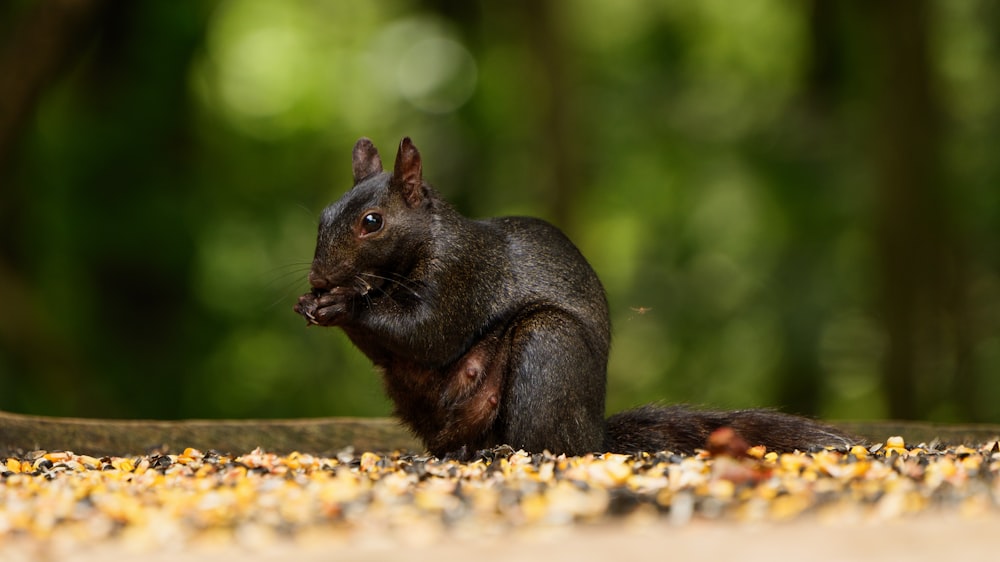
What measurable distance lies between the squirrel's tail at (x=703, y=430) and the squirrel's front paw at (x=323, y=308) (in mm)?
1018

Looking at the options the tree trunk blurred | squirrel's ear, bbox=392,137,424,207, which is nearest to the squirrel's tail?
squirrel's ear, bbox=392,137,424,207

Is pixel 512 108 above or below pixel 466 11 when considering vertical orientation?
below

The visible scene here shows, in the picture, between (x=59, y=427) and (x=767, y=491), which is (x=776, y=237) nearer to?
(x=59, y=427)

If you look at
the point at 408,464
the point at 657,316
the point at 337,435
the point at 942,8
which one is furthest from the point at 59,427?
the point at 942,8

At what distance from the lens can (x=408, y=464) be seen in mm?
3764

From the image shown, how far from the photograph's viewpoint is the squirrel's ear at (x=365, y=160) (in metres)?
4.61

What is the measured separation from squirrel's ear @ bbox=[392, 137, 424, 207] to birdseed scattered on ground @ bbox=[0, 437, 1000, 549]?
1.02 m

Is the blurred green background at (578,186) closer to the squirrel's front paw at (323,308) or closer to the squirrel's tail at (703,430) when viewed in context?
the squirrel's tail at (703,430)

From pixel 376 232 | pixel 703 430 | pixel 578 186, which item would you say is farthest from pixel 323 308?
pixel 578 186

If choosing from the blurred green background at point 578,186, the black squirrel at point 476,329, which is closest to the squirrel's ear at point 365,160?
the black squirrel at point 476,329

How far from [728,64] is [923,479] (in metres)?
9.68

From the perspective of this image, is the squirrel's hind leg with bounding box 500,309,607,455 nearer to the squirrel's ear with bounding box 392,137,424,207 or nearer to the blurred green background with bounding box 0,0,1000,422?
the squirrel's ear with bounding box 392,137,424,207

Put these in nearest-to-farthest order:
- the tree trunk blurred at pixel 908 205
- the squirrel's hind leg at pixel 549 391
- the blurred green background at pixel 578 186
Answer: the squirrel's hind leg at pixel 549 391 → the tree trunk blurred at pixel 908 205 → the blurred green background at pixel 578 186

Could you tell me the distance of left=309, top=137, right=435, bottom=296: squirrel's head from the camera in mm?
4102
